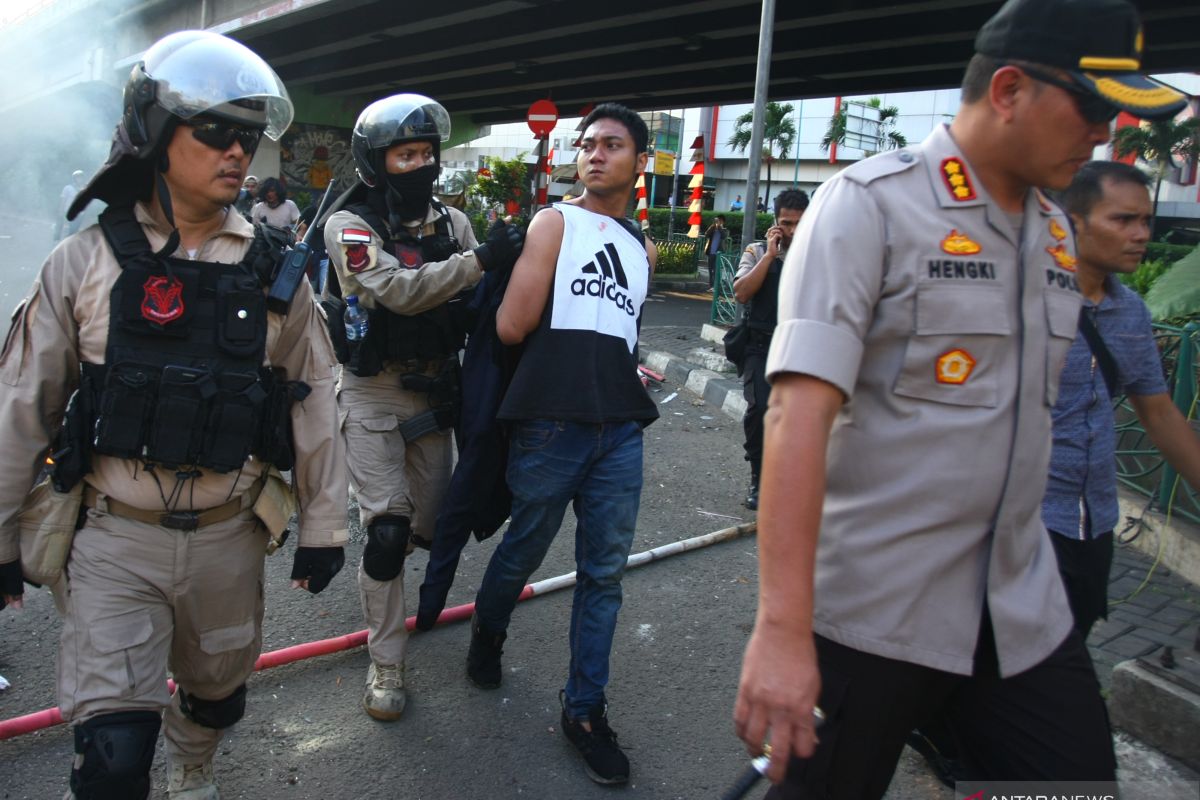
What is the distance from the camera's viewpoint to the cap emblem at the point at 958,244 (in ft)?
5.35

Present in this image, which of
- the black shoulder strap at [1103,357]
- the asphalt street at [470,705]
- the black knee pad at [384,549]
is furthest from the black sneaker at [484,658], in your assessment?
the black shoulder strap at [1103,357]

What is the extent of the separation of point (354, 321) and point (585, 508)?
43.7 inches

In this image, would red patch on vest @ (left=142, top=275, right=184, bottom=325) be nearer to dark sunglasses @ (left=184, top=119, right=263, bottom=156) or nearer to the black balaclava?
dark sunglasses @ (left=184, top=119, right=263, bottom=156)

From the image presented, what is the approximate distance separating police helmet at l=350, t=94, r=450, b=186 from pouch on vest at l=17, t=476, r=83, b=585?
1685 mm

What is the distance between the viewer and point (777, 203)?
5633 mm

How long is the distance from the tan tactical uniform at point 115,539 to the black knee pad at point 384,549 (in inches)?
32.5

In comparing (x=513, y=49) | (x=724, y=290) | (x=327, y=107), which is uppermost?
(x=327, y=107)

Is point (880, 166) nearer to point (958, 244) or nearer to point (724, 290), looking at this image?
point (958, 244)

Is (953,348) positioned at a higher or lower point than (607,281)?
lower

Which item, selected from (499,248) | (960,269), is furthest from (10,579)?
(960,269)

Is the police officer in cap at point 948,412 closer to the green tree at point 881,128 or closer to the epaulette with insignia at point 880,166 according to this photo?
the epaulette with insignia at point 880,166

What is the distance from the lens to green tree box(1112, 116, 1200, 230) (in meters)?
30.9

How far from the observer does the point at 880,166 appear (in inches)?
66.1

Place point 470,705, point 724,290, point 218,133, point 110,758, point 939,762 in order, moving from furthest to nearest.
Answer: point 724,290, point 470,705, point 939,762, point 218,133, point 110,758
